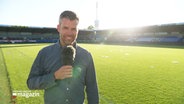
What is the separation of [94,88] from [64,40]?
826 mm

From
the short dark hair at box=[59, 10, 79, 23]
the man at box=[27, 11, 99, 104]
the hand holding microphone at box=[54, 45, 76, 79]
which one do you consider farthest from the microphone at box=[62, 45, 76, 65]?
the short dark hair at box=[59, 10, 79, 23]

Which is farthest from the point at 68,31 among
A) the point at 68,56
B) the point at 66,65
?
the point at 66,65

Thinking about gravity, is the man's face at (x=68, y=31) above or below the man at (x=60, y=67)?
above

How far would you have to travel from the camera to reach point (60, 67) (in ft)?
10.3

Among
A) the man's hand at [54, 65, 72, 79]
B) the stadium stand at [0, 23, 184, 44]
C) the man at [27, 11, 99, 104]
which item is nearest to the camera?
the man's hand at [54, 65, 72, 79]

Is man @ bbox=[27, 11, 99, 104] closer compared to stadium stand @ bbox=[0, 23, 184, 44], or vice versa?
man @ bbox=[27, 11, 99, 104]

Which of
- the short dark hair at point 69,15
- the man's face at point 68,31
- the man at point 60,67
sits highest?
the short dark hair at point 69,15

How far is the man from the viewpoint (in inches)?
123

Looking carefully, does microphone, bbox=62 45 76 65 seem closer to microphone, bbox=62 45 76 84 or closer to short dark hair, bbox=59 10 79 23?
microphone, bbox=62 45 76 84

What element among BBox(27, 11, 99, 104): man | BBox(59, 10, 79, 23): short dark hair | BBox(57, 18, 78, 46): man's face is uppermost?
BBox(59, 10, 79, 23): short dark hair

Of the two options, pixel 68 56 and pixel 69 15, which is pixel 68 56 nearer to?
pixel 68 56

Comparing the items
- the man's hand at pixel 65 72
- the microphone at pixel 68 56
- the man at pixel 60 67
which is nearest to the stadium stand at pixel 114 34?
the man at pixel 60 67

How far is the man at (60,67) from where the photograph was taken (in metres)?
3.13

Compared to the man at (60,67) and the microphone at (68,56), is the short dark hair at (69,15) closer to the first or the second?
the man at (60,67)
